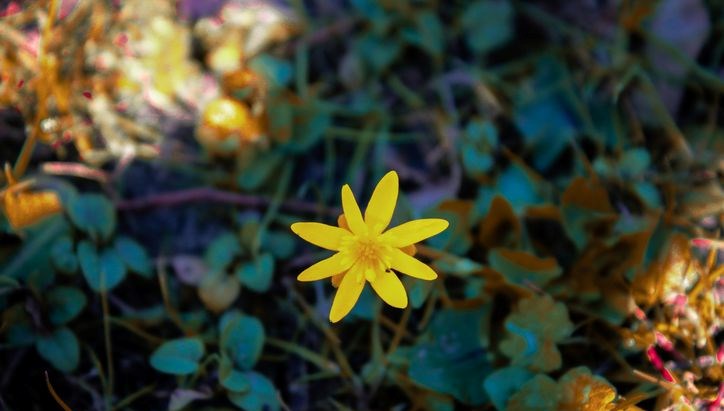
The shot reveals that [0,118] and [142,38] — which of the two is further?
[142,38]

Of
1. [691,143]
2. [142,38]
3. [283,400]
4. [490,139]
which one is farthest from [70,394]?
[691,143]

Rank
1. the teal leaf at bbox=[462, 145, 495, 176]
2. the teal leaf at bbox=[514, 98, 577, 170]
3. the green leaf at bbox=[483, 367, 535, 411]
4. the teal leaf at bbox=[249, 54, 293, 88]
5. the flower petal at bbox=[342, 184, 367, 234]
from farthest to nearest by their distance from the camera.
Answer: the teal leaf at bbox=[249, 54, 293, 88]
the teal leaf at bbox=[514, 98, 577, 170]
the teal leaf at bbox=[462, 145, 495, 176]
the green leaf at bbox=[483, 367, 535, 411]
the flower petal at bbox=[342, 184, 367, 234]

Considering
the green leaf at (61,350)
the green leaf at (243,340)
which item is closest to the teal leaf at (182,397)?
the green leaf at (243,340)

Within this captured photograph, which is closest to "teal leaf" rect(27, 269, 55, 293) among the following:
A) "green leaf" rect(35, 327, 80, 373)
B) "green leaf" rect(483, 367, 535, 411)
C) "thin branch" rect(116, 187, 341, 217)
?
"green leaf" rect(35, 327, 80, 373)

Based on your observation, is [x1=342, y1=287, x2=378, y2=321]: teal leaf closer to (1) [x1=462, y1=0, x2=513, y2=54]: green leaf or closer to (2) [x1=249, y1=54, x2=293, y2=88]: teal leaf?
(2) [x1=249, y1=54, x2=293, y2=88]: teal leaf

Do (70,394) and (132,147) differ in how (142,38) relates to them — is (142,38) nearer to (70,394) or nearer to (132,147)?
(132,147)

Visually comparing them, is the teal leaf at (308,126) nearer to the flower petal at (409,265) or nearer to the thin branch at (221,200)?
the thin branch at (221,200)

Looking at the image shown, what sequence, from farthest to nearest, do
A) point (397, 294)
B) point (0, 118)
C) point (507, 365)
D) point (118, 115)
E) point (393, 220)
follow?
point (118, 115), point (0, 118), point (393, 220), point (507, 365), point (397, 294)
